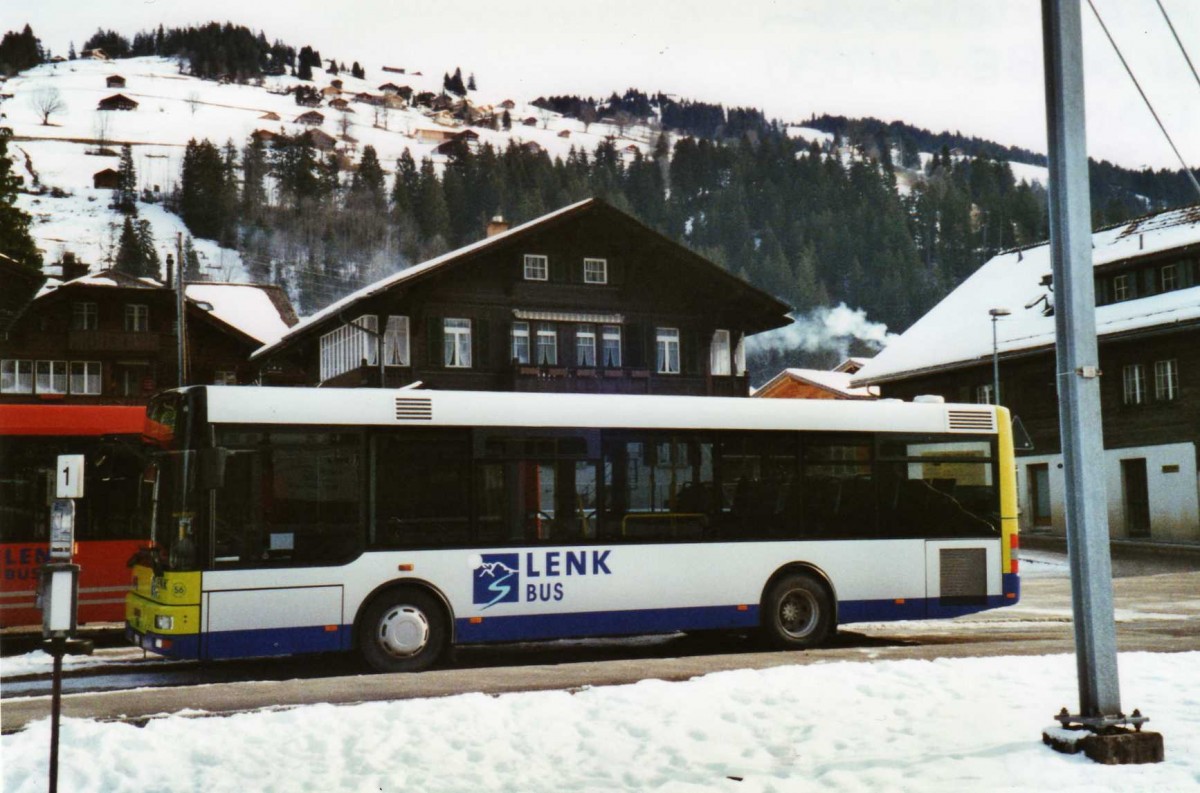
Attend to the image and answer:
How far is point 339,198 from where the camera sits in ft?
316

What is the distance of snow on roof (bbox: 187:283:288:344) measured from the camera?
5853 cm

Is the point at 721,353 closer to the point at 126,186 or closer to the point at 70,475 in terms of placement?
the point at 70,475

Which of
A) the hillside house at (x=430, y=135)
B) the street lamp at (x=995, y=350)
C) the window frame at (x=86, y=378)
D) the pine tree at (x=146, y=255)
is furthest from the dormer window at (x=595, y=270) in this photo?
the hillside house at (x=430, y=135)

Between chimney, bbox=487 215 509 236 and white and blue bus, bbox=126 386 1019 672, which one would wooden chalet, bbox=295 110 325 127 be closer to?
chimney, bbox=487 215 509 236

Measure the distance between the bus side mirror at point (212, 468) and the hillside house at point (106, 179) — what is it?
10121 centimetres

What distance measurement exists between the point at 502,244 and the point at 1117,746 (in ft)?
114

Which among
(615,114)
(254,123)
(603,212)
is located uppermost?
(615,114)

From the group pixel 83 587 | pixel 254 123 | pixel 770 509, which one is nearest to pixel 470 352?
pixel 83 587

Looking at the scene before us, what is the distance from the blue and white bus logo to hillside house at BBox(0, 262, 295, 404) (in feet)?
139

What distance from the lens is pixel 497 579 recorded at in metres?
12.4

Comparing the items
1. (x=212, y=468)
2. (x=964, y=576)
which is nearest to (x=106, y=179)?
(x=212, y=468)

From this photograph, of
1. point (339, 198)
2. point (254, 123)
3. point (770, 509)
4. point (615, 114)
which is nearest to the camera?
point (770, 509)

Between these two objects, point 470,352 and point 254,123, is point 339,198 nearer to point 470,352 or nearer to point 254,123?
point 254,123

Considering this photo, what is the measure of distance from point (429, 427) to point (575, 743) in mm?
5317
